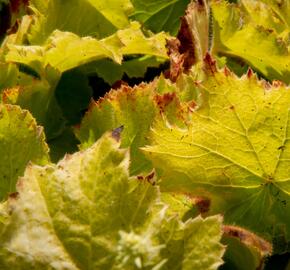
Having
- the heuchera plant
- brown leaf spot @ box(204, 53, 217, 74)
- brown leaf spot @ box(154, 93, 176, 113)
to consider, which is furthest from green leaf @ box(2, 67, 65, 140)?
brown leaf spot @ box(204, 53, 217, 74)

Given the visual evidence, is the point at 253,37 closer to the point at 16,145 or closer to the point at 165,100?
the point at 165,100

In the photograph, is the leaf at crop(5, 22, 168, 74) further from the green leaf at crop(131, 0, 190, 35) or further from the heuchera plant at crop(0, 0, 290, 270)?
the green leaf at crop(131, 0, 190, 35)

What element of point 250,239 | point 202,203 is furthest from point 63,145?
point 250,239

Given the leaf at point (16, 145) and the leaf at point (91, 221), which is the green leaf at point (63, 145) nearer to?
the leaf at point (16, 145)

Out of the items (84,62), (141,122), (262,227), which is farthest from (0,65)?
(262,227)

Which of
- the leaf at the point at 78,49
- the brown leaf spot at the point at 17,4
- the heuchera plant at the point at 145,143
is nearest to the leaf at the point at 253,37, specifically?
the heuchera plant at the point at 145,143
